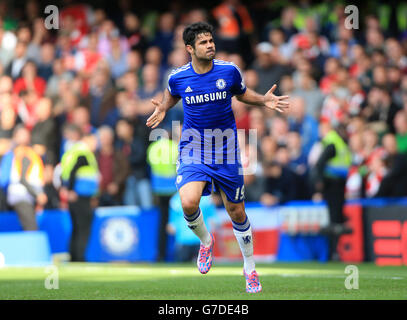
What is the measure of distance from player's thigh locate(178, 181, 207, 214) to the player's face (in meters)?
1.40

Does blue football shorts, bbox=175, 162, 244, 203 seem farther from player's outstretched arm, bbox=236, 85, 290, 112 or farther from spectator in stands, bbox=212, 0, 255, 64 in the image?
spectator in stands, bbox=212, 0, 255, 64

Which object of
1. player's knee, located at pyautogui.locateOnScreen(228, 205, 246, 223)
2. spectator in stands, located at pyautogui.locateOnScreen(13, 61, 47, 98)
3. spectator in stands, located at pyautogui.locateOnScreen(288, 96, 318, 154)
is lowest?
player's knee, located at pyautogui.locateOnScreen(228, 205, 246, 223)

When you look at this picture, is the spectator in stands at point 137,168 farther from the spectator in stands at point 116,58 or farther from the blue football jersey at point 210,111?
the blue football jersey at point 210,111

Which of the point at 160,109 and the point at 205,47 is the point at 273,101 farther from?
the point at 160,109

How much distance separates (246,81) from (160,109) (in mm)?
9201

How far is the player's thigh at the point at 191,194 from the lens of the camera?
9398mm

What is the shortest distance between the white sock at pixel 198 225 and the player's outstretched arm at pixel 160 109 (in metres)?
1.11

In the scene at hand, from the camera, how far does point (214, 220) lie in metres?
16.9

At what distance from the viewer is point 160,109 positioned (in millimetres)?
9828

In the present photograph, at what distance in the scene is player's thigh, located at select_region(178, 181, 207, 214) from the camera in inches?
370

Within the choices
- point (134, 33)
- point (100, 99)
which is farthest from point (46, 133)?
point (134, 33)

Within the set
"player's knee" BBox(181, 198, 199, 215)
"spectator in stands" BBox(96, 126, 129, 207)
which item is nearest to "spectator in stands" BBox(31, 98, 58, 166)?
"spectator in stands" BBox(96, 126, 129, 207)
